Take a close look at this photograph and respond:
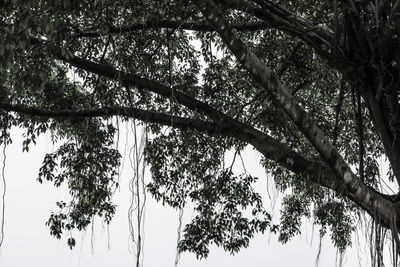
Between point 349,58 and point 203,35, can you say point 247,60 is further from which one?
point 203,35

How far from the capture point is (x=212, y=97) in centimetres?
648

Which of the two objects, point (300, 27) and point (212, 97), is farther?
point (212, 97)

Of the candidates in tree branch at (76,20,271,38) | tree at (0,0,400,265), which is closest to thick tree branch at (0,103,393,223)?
tree at (0,0,400,265)

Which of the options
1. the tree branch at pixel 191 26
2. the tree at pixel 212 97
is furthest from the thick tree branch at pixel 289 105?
the tree branch at pixel 191 26

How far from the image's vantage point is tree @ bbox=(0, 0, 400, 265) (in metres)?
3.73

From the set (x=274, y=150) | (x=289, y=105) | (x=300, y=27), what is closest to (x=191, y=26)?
(x=300, y=27)

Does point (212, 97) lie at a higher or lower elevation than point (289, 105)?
higher

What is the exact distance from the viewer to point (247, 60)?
11.1 feet

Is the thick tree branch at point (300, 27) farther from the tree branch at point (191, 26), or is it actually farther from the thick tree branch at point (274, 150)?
the thick tree branch at point (274, 150)

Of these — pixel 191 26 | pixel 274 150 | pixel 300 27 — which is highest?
pixel 191 26

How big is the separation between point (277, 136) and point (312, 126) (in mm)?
3054

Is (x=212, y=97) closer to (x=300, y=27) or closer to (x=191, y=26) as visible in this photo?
(x=191, y=26)

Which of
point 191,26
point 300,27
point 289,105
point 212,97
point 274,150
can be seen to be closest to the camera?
point 289,105

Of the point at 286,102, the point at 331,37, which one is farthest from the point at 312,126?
the point at 331,37
